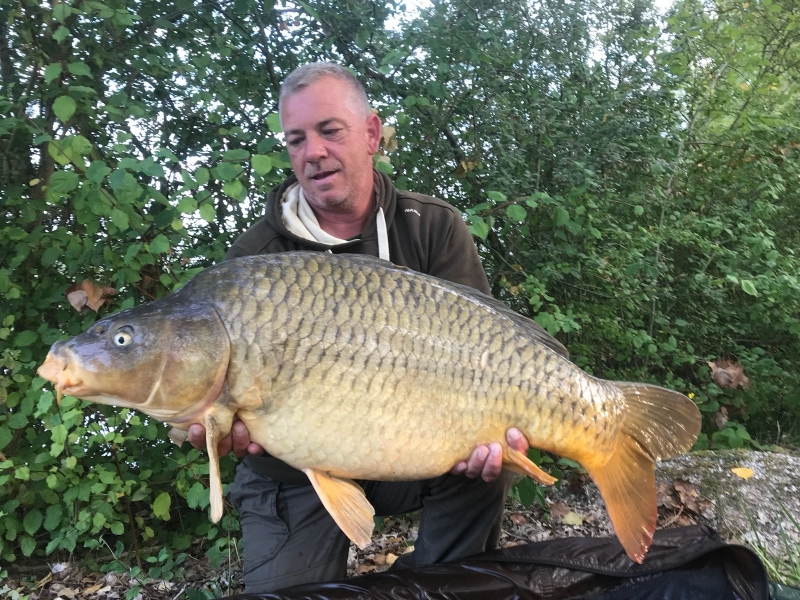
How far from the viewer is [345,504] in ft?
3.66

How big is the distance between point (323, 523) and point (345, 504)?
1.30 feet

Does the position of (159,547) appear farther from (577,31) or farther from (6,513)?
(577,31)

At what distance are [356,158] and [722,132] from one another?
3.08 m

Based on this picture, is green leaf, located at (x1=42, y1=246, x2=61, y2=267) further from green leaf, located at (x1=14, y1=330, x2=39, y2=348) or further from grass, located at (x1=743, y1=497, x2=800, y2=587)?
grass, located at (x1=743, y1=497, x2=800, y2=587)

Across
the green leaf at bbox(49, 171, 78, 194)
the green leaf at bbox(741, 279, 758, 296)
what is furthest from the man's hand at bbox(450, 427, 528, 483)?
the green leaf at bbox(741, 279, 758, 296)

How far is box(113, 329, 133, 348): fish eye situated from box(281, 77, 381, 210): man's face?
0.65m

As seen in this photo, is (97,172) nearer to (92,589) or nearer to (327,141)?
(327,141)

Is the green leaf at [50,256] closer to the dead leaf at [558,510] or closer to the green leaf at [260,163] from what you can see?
the green leaf at [260,163]

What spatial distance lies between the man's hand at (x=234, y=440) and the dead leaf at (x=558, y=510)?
4.24 feet

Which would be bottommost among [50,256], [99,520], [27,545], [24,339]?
[27,545]

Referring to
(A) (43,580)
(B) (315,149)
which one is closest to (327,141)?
(B) (315,149)

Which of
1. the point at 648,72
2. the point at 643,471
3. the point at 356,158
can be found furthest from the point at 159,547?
the point at 648,72

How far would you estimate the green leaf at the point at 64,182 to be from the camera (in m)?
1.43

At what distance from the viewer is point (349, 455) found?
108 cm
